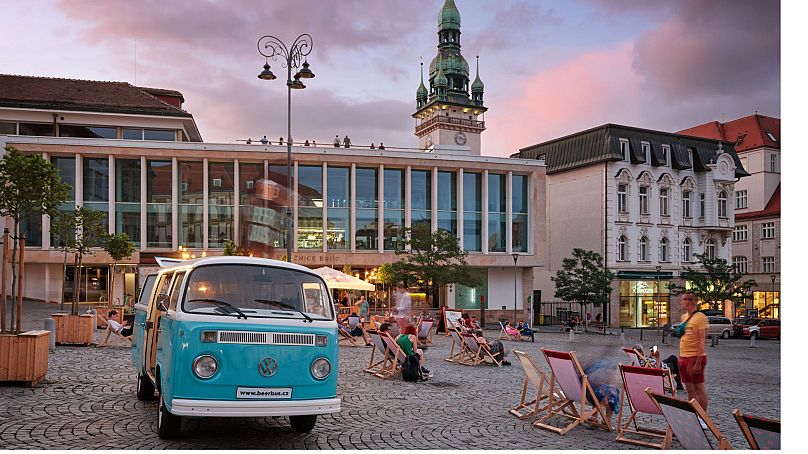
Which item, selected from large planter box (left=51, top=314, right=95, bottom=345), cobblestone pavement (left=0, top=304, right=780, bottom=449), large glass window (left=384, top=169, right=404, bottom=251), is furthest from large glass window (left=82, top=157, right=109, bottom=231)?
cobblestone pavement (left=0, top=304, right=780, bottom=449)

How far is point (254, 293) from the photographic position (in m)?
8.43

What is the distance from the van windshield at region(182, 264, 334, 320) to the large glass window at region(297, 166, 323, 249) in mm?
35591

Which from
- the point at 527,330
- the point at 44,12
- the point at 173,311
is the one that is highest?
the point at 44,12

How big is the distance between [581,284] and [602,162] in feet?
36.7

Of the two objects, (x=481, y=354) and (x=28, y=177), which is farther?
(x=481, y=354)

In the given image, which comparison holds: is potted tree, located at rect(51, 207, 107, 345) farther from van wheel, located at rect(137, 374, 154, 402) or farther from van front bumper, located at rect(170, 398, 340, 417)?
van front bumper, located at rect(170, 398, 340, 417)

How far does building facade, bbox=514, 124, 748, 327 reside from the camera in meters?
48.7

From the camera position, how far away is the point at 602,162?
48.7 metres

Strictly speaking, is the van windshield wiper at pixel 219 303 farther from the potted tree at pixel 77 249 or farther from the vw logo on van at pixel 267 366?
the potted tree at pixel 77 249

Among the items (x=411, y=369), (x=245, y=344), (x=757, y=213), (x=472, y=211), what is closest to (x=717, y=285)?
(x=757, y=213)

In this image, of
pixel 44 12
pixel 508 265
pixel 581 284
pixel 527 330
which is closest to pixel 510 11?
pixel 44 12

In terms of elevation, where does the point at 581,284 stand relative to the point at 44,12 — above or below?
below
